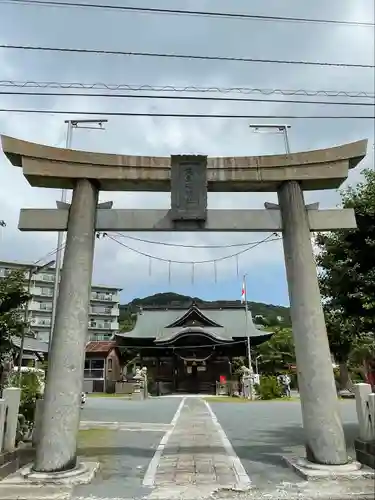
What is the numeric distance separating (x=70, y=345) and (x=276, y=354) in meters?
37.7

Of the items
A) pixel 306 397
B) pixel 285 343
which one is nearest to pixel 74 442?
pixel 306 397

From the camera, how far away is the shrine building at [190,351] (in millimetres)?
37250

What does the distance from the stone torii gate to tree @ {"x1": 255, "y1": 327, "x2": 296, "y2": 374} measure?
3501cm

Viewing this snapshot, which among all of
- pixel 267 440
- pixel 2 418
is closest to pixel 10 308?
pixel 2 418

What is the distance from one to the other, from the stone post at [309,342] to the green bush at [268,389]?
22.6m

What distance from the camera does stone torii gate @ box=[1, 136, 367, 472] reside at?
7387 mm

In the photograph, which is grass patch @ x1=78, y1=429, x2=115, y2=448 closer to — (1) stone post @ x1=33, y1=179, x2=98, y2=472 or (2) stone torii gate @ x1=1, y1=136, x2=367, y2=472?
(1) stone post @ x1=33, y1=179, x2=98, y2=472

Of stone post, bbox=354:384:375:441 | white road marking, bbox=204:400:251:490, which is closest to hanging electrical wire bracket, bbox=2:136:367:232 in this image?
stone post, bbox=354:384:375:441

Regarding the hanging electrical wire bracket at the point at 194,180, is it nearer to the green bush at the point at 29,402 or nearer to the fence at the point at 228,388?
the green bush at the point at 29,402

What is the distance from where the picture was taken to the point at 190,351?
37875 millimetres

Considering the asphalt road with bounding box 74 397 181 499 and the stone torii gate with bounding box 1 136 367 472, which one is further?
the stone torii gate with bounding box 1 136 367 472

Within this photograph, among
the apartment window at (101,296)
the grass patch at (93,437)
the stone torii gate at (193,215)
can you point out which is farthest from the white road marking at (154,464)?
the apartment window at (101,296)

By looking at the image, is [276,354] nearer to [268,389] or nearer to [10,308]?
[268,389]

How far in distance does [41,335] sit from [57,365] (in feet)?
224
